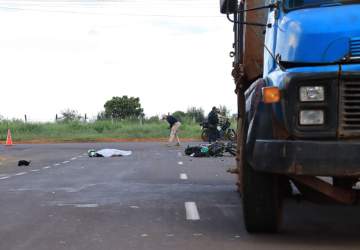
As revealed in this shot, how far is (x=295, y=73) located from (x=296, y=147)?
65 cm

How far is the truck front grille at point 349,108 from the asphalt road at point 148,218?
1341 millimetres

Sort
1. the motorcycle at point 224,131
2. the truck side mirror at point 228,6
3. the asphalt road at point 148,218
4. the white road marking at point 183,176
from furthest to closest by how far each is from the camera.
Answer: the motorcycle at point 224,131 < the white road marking at point 183,176 < the truck side mirror at point 228,6 < the asphalt road at point 148,218

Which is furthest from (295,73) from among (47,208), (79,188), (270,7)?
(79,188)

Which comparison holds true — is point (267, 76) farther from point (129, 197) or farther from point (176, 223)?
point (129, 197)

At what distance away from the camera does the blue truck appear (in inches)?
210

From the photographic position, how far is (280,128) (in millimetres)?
5594

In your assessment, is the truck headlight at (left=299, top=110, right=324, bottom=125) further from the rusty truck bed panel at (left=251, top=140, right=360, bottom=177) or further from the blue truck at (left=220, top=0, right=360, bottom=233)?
the rusty truck bed panel at (left=251, top=140, right=360, bottom=177)

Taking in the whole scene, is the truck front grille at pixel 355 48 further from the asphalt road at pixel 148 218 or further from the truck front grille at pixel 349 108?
the asphalt road at pixel 148 218

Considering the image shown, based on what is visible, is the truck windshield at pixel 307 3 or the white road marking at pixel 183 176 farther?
the white road marking at pixel 183 176

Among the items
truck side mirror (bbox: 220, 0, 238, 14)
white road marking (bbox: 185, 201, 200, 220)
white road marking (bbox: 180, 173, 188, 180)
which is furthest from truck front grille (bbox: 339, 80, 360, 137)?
white road marking (bbox: 180, 173, 188, 180)

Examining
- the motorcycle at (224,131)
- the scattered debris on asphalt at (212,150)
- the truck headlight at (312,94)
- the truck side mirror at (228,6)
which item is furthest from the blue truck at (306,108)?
the motorcycle at (224,131)

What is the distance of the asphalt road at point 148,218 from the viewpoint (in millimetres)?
6371

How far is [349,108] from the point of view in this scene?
5.36 m

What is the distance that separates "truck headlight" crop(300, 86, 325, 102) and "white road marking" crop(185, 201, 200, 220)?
2.98 meters
